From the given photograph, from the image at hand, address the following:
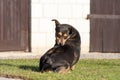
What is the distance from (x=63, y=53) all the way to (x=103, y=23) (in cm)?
628

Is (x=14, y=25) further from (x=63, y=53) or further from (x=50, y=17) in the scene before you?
(x=63, y=53)

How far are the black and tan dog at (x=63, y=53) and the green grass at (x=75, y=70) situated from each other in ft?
0.61

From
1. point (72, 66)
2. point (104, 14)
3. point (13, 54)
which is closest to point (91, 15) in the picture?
point (104, 14)

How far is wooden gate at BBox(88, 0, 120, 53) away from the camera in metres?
18.2

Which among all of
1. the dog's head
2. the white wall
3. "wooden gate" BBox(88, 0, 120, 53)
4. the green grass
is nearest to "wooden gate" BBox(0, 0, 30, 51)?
the white wall

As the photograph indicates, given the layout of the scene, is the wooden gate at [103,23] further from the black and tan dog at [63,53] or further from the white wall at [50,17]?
the black and tan dog at [63,53]

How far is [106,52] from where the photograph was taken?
18375 millimetres

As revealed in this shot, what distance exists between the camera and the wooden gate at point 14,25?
17.2m

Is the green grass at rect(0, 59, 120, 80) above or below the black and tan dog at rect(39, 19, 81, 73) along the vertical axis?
below

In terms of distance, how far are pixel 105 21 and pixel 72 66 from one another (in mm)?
6130

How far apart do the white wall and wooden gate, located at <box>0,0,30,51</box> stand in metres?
0.29

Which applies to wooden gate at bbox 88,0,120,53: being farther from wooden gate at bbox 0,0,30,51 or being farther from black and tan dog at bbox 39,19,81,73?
black and tan dog at bbox 39,19,81,73

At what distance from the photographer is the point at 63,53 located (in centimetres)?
1220

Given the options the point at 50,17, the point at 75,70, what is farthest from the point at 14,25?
the point at 75,70
